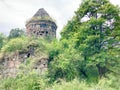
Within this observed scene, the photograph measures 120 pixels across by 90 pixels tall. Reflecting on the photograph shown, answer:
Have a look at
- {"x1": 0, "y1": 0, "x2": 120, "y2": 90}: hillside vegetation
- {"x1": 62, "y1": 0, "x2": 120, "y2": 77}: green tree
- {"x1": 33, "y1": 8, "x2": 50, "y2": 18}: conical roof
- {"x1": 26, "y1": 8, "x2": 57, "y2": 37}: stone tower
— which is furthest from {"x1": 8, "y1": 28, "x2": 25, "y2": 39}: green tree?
{"x1": 62, "y1": 0, "x2": 120, "y2": 77}: green tree

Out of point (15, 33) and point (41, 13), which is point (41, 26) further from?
point (15, 33)

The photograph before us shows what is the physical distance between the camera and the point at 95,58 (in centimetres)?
2523

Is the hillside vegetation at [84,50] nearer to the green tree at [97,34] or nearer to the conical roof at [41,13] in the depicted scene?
the green tree at [97,34]

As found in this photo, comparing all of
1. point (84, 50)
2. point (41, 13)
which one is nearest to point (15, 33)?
point (41, 13)

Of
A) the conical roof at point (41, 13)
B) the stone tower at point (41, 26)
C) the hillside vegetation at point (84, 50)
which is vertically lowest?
the hillside vegetation at point (84, 50)

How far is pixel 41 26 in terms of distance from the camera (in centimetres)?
3656

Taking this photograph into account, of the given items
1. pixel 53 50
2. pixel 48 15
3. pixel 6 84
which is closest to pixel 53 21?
pixel 48 15

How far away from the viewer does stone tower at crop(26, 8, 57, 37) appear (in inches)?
1442

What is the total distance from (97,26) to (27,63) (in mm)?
7338

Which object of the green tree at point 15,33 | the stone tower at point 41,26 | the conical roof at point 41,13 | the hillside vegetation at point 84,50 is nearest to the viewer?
the hillside vegetation at point 84,50

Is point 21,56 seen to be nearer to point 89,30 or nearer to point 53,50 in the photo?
point 53,50

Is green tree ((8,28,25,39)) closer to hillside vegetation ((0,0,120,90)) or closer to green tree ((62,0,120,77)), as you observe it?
hillside vegetation ((0,0,120,90))

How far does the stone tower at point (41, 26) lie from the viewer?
3662cm

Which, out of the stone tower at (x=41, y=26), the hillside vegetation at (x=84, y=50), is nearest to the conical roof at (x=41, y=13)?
the stone tower at (x=41, y=26)
